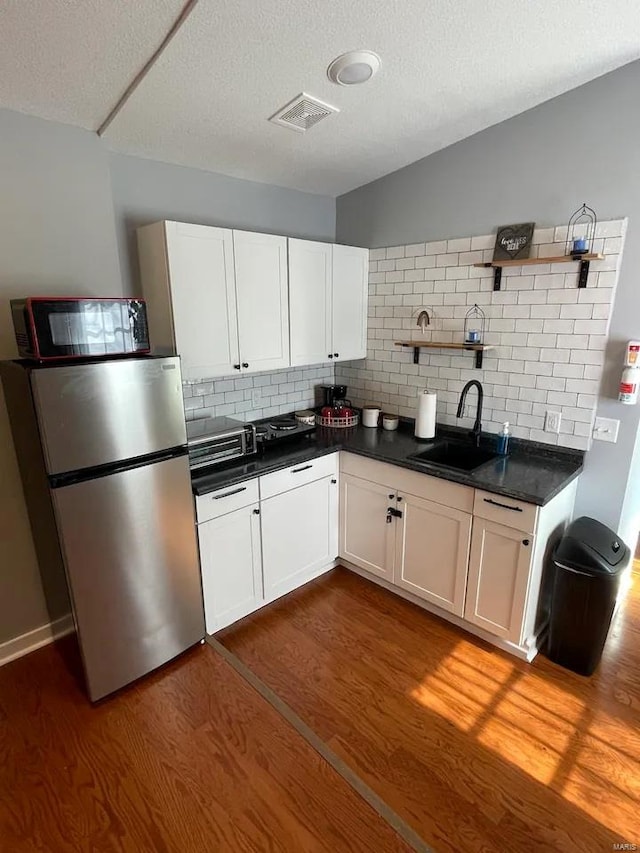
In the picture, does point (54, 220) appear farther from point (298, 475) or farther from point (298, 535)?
point (298, 535)

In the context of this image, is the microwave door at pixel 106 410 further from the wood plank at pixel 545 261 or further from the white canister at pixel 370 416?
the wood plank at pixel 545 261

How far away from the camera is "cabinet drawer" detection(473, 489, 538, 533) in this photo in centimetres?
204

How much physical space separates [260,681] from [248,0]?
8.82 ft

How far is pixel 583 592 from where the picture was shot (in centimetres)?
206

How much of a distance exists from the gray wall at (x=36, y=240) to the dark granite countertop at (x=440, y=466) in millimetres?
918

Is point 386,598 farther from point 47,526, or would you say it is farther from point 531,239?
point 531,239

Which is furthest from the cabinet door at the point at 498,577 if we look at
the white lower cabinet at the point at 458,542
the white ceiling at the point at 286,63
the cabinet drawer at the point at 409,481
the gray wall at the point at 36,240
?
the gray wall at the point at 36,240

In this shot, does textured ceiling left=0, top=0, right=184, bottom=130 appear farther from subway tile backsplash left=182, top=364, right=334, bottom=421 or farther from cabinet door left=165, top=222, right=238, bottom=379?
subway tile backsplash left=182, top=364, right=334, bottom=421

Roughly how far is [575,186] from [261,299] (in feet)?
5.65

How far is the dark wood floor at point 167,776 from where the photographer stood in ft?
4.92

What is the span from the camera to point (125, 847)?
4.83ft

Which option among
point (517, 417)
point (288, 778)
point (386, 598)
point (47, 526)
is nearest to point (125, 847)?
point (288, 778)

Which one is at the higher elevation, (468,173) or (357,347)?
(468,173)

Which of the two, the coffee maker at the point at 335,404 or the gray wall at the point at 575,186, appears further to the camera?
the coffee maker at the point at 335,404
